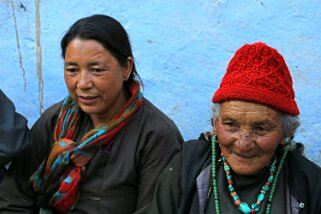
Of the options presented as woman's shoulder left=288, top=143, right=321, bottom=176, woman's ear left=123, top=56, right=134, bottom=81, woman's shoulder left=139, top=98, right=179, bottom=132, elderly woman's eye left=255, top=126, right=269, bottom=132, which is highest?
woman's ear left=123, top=56, right=134, bottom=81

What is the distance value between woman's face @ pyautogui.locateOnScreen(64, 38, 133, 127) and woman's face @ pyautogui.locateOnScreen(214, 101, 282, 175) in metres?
0.66

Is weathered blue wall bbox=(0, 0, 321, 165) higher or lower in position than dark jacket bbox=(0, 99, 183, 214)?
higher

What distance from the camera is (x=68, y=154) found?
3082 millimetres

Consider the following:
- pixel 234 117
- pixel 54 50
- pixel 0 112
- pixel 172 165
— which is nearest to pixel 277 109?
pixel 234 117

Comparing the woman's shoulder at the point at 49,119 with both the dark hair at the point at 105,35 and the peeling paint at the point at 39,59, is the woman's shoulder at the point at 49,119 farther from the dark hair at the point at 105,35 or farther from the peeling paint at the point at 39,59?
the peeling paint at the point at 39,59

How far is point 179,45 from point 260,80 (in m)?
1.43

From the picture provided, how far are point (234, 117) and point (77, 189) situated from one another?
1.03 metres

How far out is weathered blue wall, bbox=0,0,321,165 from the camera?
3.69m

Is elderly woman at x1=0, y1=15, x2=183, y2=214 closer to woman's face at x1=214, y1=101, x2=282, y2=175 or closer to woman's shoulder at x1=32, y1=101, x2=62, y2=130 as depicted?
woman's shoulder at x1=32, y1=101, x2=62, y2=130

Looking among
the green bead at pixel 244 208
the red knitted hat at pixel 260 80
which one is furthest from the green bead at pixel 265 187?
the red knitted hat at pixel 260 80

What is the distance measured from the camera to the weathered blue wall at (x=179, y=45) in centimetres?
369

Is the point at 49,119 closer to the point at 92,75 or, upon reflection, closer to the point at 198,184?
the point at 92,75

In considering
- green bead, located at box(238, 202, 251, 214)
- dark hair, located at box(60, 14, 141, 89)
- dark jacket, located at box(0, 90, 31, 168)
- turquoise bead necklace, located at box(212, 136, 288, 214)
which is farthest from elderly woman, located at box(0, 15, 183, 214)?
green bead, located at box(238, 202, 251, 214)

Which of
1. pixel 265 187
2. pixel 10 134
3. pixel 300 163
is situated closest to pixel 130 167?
pixel 10 134
